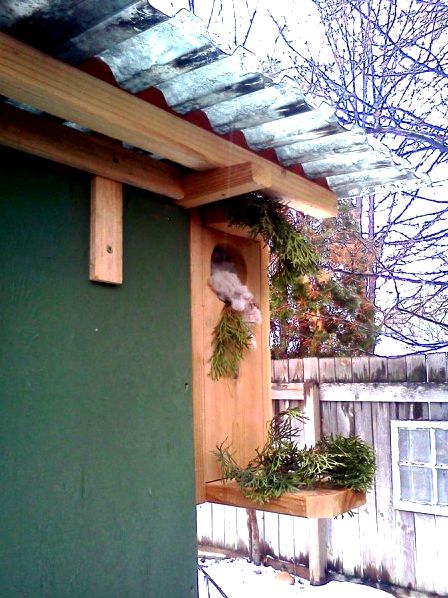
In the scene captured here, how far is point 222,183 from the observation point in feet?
4.76

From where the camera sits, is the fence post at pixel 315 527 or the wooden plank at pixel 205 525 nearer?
the fence post at pixel 315 527

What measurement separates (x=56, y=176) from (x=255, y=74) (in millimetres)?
490

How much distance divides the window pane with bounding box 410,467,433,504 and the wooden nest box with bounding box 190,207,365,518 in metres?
2.13

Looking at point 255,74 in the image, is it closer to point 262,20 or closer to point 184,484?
point 184,484

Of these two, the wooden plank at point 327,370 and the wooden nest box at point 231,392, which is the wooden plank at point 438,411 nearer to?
the wooden plank at point 327,370

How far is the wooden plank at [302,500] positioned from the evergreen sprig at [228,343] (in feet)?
0.98

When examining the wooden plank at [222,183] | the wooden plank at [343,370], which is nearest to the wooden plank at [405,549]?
the wooden plank at [343,370]

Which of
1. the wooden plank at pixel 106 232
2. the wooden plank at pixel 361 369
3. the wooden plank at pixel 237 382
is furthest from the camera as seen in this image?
the wooden plank at pixel 361 369

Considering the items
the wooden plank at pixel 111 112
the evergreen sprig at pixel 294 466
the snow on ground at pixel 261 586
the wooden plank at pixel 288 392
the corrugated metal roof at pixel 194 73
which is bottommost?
the snow on ground at pixel 261 586

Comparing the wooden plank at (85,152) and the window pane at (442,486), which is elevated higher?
the wooden plank at (85,152)

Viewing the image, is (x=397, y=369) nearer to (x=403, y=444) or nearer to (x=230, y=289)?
(x=403, y=444)

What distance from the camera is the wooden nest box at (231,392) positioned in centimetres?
Result: 147

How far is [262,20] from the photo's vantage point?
185 inches

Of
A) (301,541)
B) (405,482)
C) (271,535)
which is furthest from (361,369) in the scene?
(271,535)
